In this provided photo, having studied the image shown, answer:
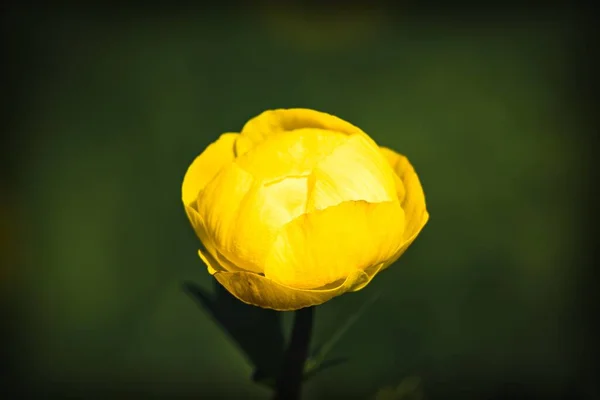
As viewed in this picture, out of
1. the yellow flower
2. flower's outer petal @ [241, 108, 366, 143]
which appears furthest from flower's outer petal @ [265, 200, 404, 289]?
flower's outer petal @ [241, 108, 366, 143]

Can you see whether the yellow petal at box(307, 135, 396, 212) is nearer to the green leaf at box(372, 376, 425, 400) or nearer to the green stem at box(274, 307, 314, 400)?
the green stem at box(274, 307, 314, 400)

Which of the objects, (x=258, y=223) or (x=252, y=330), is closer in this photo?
(x=258, y=223)

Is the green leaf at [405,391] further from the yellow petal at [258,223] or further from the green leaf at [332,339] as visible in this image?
the yellow petal at [258,223]

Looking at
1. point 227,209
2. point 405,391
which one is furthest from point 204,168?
point 405,391

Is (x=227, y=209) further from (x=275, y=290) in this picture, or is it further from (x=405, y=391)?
(x=405, y=391)

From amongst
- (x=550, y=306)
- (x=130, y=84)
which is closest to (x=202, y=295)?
(x=550, y=306)

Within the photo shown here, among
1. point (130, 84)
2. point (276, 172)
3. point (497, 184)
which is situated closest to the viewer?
point (276, 172)

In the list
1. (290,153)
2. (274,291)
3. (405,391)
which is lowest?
(405,391)

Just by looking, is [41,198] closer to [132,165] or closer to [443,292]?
[132,165]
